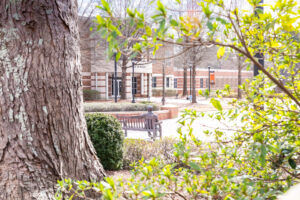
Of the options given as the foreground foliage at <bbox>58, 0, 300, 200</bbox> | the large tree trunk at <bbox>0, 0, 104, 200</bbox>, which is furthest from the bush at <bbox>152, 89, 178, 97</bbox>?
the foreground foliage at <bbox>58, 0, 300, 200</bbox>

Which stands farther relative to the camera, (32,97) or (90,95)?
(90,95)

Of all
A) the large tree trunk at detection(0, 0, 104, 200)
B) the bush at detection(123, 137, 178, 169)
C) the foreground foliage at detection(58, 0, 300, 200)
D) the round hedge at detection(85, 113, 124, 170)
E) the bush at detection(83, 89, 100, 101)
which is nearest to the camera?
the foreground foliage at detection(58, 0, 300, 200)

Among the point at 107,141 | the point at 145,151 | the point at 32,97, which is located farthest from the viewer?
the point at 145,151

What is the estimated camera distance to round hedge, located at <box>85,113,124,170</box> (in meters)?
5.80

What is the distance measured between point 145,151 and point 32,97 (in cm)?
349

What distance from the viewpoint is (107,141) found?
19.2 feet

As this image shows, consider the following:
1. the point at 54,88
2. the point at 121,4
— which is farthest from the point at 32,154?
the point at 121,4

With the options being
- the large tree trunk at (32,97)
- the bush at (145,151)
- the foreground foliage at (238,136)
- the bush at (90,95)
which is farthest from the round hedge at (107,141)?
the bush at (90,95)

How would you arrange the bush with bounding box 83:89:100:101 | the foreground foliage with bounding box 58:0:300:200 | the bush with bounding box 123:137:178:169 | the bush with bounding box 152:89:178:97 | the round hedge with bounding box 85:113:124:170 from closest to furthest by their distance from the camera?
the foreground foliage with bounding box 58:0:300:200
the round hedge with bounding box 85:113:124:170
the bush with bounding box 123:137:178:169
the bush with bounding box 83:89:100:101
the bush with bounding box 152:89:178:97

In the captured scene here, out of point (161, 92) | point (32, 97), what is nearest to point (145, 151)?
point (32, 97)

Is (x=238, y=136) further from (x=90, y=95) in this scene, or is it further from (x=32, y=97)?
(x=90, y=95)

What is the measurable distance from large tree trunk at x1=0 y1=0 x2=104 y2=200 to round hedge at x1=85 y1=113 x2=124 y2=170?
2.21 meters

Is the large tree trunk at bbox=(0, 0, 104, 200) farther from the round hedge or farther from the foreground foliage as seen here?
the round hedge

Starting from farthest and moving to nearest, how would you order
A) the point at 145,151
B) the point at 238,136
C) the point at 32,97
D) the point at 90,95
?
the point at 90,95
the point at 145,151
the point at 32,97
the point at 238,136
